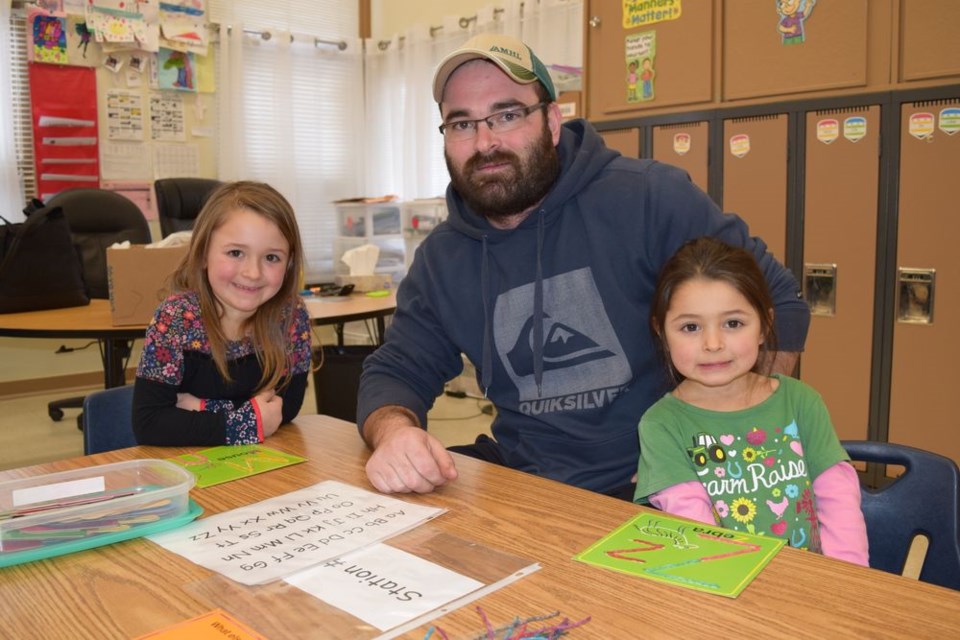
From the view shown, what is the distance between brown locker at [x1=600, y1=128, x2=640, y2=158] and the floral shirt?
2.11m

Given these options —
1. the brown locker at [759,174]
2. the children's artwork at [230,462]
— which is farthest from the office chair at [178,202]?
the children's artwork at [230,462]

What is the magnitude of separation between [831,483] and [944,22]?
2052 millimetres

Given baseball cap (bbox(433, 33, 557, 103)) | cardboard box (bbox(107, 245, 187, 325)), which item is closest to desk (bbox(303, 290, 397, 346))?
cardboard box (bbox(107, 245, 187, 325))

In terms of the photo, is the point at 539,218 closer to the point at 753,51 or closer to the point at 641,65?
the point at 753,51

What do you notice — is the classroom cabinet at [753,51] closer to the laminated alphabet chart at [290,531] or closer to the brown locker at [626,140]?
the brown locker at [626,140]

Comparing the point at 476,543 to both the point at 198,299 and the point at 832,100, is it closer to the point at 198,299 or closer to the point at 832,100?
the point at 198,299

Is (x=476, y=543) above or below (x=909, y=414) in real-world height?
above

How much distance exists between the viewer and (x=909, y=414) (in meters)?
2.69

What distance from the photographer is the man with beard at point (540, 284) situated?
4.66 feet

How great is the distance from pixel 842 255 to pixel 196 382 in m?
2.30

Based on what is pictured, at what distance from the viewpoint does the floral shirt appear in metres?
1.31

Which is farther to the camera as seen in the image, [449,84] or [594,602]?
[449,84]

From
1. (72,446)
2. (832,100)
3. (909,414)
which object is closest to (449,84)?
(832,100)

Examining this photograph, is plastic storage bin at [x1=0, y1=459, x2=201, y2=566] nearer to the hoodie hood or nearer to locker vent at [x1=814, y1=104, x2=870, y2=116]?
the hoodie hood
